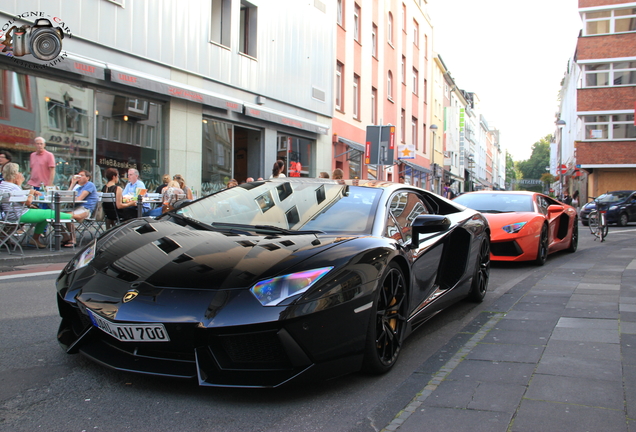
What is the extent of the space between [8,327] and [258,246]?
2.20 m

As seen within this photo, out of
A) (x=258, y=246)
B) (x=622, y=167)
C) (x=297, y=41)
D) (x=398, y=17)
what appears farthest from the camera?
(x=622, y=167)

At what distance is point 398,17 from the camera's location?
33.4m

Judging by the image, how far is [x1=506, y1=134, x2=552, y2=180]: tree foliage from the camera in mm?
135750

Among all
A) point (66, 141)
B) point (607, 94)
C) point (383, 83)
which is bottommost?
point (66, 141)

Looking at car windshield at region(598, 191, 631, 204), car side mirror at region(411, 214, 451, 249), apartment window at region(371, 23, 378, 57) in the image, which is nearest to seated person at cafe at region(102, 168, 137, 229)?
car side mirror at region(411, 214, 451, 249)

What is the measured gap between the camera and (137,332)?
2725 mm

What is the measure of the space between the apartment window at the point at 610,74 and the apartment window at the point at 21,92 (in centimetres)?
3697

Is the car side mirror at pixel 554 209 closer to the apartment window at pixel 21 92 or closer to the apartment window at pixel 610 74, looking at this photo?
the apartment window at pixel 21 92

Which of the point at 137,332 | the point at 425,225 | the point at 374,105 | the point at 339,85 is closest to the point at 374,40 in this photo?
the point at 374,105

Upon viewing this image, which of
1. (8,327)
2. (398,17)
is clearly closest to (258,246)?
(8,327)

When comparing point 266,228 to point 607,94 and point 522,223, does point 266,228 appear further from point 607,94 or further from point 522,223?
point 607,94

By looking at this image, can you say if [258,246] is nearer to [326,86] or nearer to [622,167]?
[326,86]

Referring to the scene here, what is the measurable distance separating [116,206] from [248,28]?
920 centimetres

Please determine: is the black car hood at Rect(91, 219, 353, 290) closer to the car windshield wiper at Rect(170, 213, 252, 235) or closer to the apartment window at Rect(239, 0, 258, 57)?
the car windshield wiper at Rect(170, 213, 252, 235)
